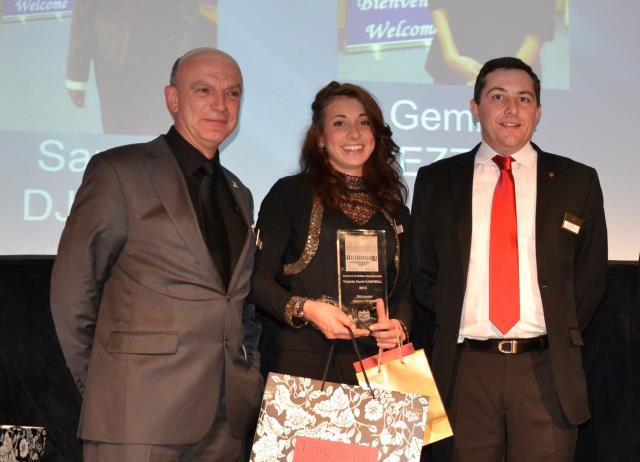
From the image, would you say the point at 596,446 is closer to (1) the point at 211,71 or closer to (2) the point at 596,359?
(2) the point at 596,359

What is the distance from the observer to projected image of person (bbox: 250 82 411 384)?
312 centimetres

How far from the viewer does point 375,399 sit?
271 cm

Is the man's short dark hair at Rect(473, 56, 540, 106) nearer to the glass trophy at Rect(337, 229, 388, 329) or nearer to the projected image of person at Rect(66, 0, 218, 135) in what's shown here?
the glass trophy at Rect(337, 229, 388, 329)

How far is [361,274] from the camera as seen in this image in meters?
3.00

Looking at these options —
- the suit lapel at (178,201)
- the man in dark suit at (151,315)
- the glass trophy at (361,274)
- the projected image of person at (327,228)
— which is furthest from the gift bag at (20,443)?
the glass trophy at (361,274)

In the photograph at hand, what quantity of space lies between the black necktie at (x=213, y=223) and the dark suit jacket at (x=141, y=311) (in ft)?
0.30

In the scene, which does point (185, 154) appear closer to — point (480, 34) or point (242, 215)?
point (242, 215)

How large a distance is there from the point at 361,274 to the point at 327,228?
0.32 meters

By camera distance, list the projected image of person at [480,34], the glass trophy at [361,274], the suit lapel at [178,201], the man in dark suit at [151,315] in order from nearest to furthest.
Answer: the man in dark suit at [151,315] < the suit lapel at [178,201] < the glass trophy at [361,274] < the projected image of person at [480,34]

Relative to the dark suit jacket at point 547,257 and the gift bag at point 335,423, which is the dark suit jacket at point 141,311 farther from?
the dark suit jacket at point 547,257

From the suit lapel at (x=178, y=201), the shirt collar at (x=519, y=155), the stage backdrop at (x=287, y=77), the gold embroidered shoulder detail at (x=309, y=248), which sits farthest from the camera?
the stage backdrop at (x=287, y=77)

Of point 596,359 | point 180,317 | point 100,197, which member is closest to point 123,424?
point 180,317

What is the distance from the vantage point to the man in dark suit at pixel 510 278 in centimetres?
318

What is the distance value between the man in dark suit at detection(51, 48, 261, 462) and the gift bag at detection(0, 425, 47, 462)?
1177 mm
